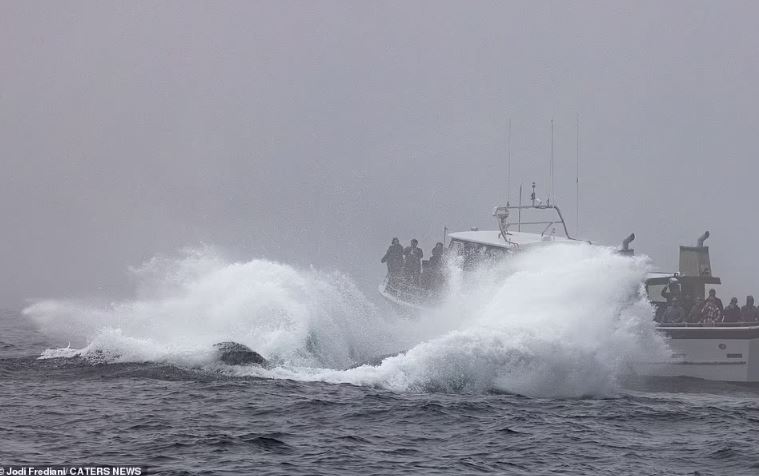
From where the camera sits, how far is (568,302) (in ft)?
72.8

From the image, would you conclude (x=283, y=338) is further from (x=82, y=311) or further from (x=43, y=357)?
Answer: (x=82, y=311)

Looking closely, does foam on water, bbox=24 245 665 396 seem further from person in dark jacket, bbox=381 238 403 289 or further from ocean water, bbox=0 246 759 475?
person in dark jacket, bbox=381 238 403 289

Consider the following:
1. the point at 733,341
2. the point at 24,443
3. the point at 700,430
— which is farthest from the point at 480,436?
the point at 733,341

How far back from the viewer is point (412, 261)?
96.9 ft

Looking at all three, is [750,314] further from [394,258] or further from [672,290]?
[394,258]

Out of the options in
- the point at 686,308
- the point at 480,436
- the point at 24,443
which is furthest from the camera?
the point at 686,308

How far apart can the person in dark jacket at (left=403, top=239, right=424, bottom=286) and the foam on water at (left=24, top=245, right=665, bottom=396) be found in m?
1.61

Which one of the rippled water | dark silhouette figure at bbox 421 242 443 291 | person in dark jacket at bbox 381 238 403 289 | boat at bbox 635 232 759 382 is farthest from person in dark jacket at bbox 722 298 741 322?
person in dark jacket at bbox 381 238 403 289

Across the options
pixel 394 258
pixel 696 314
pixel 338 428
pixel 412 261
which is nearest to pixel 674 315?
pixel 696 314

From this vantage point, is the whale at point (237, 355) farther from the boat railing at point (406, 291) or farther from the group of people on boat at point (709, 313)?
the group of people on boat at point (709, 313)

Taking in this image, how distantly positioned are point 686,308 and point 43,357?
14691 mm

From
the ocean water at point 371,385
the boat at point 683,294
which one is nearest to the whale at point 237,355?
the ocean water at point 371,385

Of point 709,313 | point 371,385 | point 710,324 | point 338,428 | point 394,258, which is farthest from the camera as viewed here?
point 394,258

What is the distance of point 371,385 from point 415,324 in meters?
8.37
